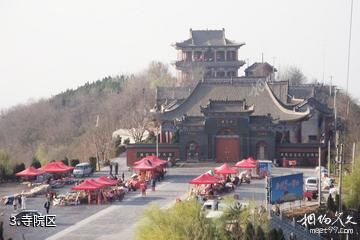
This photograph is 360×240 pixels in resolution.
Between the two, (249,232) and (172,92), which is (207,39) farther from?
(249,232)

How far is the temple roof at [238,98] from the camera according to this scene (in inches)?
2120

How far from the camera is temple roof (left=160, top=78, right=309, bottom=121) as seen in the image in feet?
177

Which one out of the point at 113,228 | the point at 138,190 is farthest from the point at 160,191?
the point at 113,228

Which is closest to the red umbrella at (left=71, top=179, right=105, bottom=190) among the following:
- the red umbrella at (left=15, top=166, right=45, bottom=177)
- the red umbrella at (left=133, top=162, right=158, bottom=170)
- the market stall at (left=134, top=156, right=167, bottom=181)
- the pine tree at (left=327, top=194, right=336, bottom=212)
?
the red umbrella at (left=15, top=166, right=45, bottom=177)

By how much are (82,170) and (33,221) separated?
48.1ft

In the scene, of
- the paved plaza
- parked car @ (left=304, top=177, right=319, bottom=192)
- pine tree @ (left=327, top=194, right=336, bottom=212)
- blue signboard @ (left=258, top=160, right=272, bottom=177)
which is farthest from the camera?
blue signboard @ (left=258, top=160, right=272, bottom=177)

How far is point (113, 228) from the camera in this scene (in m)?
29.5

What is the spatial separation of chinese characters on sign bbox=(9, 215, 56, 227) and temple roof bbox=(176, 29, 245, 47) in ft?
163

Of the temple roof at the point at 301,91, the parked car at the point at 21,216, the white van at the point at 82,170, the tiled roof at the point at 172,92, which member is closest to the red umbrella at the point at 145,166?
the white van at the point at 82,170

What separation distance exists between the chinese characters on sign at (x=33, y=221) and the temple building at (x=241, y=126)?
20.5 meters

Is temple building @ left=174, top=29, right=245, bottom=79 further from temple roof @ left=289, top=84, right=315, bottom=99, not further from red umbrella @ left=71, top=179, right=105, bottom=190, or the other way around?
red umbrella @ left=71, top=179, right=105, bottom=190

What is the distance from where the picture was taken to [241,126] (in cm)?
5066

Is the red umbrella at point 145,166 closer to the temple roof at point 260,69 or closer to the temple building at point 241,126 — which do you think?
the temple building at point 241,126

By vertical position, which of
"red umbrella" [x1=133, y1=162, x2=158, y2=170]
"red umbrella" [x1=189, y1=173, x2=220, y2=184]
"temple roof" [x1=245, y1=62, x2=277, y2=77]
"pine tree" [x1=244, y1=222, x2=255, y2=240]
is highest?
"temple roof" [x1=245, y1=62, x2=277, y2=77]
